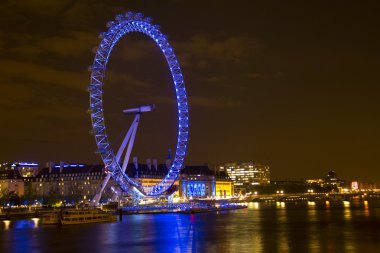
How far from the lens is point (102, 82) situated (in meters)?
61.2

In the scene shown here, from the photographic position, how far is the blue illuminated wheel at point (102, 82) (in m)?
60.8

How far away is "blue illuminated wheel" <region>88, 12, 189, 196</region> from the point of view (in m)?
60.8

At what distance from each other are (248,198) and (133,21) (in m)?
113

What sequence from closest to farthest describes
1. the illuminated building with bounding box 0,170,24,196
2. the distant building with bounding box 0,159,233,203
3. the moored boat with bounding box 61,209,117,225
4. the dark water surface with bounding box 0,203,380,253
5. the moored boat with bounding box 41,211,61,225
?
the dark water surface with bounding box 0,203,380,253
the moored boat with bounding box 41,211,61,225
the moored boat with bounding box 61,209,117,225
the distant building with bounding box 0,159,233,203
the illuminated building with bounding box 0,170,24,196

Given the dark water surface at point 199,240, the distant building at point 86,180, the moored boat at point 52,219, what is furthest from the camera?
the distant building at point 86,180

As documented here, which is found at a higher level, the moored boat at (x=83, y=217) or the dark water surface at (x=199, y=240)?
the moored boat at (x=83, y=217)

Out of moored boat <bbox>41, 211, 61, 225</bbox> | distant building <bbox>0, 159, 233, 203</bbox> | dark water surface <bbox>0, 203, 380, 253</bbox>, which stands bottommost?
dark water surface <bbox>0, 203, 380, 253</bbox>

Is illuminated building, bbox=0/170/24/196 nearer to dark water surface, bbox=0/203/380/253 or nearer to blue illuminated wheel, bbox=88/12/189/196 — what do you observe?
blue illuminated wheel, bbox=88/12/189/196

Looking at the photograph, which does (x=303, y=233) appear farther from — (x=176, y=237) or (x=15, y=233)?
(x=15, y=233)

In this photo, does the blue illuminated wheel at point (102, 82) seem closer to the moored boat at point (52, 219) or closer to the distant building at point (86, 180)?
the moored boat at point (52, 219)

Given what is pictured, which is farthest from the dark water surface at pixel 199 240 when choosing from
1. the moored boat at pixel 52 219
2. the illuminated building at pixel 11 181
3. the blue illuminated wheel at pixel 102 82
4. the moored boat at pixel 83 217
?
the illuminated building at pixel 11 181

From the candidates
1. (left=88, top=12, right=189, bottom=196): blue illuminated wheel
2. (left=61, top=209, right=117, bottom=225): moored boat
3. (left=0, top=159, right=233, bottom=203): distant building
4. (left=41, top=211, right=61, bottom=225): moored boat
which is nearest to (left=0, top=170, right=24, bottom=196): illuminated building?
(left=0, top=159, right=233, bottom=203): distant building

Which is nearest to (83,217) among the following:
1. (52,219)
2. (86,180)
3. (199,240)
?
(52,219)

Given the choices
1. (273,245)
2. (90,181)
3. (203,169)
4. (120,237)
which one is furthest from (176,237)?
(203,169)
